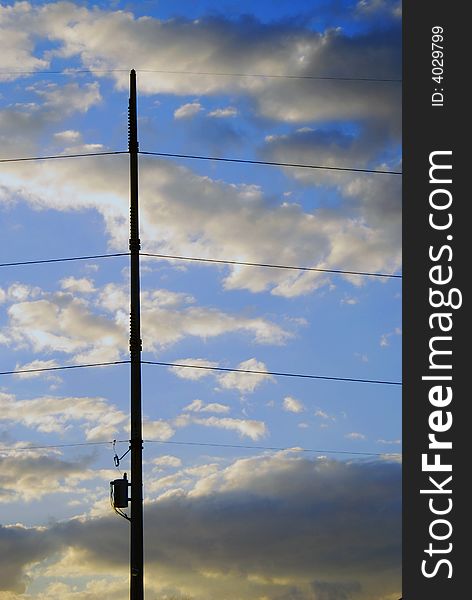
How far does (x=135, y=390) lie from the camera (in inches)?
1177

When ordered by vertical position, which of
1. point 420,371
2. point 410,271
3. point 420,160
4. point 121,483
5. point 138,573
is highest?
point 420,160

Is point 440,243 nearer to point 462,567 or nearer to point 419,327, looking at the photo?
point 419,327

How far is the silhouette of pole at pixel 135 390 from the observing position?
94.7 feet

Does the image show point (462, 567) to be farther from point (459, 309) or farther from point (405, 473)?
point (459, 309)

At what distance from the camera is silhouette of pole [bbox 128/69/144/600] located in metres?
28.9

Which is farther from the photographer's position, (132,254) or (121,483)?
(132,254)

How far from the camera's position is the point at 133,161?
32.3 m

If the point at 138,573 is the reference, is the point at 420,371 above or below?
above

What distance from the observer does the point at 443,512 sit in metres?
28.8

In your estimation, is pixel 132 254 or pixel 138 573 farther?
pixel 132 254

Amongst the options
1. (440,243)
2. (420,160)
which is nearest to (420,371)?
(440,243)

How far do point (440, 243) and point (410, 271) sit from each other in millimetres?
938

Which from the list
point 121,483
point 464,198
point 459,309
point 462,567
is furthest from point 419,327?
point 121,483

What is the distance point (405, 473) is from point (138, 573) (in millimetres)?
6323
